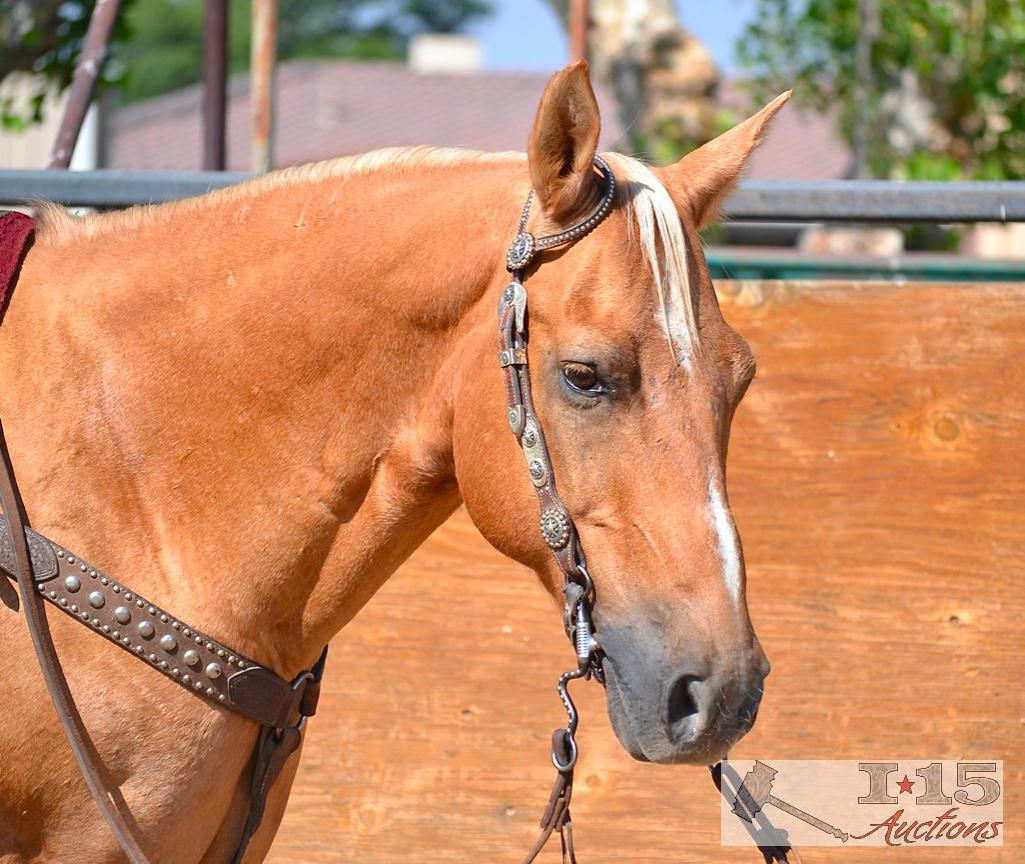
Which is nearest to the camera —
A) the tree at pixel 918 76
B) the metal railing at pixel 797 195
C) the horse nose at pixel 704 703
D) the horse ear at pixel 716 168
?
the horse nose at pixel 704 703

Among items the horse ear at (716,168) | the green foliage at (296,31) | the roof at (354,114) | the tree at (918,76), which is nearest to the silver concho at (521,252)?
the horse ear at (716,168)

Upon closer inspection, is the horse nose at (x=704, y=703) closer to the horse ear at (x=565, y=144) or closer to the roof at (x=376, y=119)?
the horse ear at (x=565, y=144)

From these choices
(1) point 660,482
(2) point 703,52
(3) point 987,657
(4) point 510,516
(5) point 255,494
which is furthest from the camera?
(2) point 703,52

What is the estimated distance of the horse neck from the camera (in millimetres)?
2025

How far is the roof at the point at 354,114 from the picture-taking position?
86.4 ft

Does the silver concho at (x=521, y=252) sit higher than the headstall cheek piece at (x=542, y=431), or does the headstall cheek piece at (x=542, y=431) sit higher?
the silver concho at (x=521, y=252)

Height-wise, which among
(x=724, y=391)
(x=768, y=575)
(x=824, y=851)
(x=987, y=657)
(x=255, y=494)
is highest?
(x=724, y=391)

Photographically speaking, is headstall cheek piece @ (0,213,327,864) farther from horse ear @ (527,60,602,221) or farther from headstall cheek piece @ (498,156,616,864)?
horse ear @ (527,60,602,221)

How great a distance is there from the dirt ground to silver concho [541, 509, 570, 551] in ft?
3.94

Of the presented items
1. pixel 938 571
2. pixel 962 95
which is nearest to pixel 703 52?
pixel 962 95

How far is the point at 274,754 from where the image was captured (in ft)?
7.13

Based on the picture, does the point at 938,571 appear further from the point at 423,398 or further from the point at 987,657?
the point at 423,398

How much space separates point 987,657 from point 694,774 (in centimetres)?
76

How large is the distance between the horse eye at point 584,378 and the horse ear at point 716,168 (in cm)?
39
